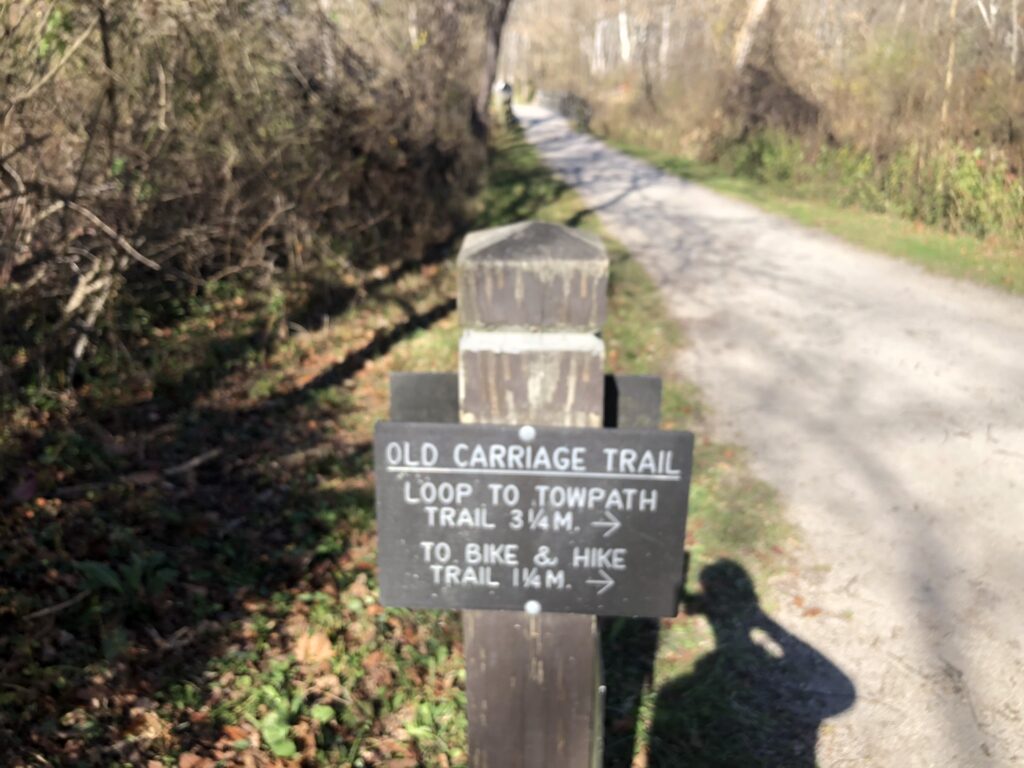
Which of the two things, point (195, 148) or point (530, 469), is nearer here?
point (530, 469)

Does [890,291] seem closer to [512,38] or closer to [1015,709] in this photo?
[1015,709]

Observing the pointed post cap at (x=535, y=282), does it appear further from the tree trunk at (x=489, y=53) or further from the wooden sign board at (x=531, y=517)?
the tree trunk at (x=489, y=53)

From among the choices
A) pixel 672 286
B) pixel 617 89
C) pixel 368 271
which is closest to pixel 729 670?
pixel 672 286

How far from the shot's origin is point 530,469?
1877 mm

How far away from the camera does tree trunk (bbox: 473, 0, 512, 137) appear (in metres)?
13.9

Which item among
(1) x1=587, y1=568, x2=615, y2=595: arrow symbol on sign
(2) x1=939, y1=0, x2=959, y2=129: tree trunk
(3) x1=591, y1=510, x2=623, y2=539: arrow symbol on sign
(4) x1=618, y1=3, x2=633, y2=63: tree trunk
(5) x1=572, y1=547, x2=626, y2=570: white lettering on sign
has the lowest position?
(1) x1=587, y1=568, x2=615, y2=595: arrow symbol on sign

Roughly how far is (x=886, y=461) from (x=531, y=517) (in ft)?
15.0

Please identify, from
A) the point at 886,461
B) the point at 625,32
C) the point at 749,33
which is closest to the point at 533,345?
the point at 886,461

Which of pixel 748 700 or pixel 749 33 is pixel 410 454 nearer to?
pixel 748 700

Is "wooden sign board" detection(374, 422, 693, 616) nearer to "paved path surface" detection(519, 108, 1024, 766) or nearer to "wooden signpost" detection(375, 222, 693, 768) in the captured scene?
"wooden signpost" detection(375, 222, 693, 768)

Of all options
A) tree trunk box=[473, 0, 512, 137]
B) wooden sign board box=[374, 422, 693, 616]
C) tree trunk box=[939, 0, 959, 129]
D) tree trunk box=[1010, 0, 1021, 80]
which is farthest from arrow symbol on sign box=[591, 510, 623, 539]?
tree trunk box=[473, 0, 512, 137]

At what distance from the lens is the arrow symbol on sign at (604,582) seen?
6.45 ft

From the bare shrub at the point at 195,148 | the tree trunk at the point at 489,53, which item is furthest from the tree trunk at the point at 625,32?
the bare shrub at the point at 195,148

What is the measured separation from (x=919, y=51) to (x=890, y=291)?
5.69 m
